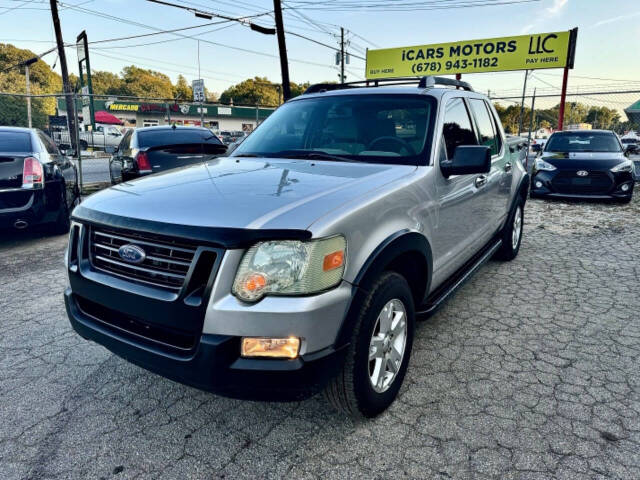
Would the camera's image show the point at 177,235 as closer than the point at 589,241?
Yes

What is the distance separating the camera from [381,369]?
240cm

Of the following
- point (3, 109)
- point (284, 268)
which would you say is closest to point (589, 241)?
point (284, 268)

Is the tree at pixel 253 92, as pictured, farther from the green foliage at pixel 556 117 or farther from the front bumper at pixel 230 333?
the front bumper at pixel 230 333

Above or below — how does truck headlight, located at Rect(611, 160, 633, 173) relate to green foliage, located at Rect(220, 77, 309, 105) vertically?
below

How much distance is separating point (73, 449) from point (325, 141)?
7.82 ft

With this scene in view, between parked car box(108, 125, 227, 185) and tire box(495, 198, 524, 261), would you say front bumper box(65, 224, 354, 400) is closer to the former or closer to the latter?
tire box(495, 198, 524, 261)

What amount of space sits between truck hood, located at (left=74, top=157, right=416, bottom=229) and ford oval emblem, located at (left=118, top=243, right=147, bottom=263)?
0.14 meters

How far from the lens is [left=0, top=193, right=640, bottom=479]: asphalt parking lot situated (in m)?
2.11

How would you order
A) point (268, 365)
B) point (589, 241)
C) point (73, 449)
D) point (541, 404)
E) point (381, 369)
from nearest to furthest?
point (268, 365) < point (73, 449) < point (381, 369) < point (541, 404) < point (589, 241)

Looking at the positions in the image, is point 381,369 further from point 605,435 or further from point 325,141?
point 325,141

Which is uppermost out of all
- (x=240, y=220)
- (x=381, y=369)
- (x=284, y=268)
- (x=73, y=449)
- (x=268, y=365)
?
(x=240, y=220)

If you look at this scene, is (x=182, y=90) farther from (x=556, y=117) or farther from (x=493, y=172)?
(x=493, y=172)

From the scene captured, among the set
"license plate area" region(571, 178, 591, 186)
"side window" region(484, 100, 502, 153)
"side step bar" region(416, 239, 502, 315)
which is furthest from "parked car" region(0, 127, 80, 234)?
"license plate area" region(571, 178, 591, 186)

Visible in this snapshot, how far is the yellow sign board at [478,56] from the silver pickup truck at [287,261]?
66.4 ft
